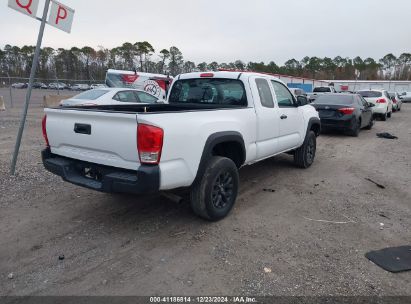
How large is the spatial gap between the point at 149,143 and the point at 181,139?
1.36ft

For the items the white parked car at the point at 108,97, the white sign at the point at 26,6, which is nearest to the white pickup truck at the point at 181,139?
the white sign at the point at 26,6

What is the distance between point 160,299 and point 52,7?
5166 millimetres

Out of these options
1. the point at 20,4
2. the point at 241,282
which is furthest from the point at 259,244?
the point at 20,4

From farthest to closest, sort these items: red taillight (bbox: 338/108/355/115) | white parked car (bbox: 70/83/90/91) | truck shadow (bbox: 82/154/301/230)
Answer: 1. white parked car (bbox: 70/83/90/91)
2. red taillight (bbox: 338/108/355/115)
3. truck shadow (bbox: 82/154/301/230)

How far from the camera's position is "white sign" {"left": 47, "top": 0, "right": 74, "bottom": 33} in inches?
226

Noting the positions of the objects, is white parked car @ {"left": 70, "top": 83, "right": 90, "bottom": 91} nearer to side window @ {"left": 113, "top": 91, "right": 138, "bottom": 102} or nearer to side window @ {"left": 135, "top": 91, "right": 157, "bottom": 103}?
side window @ {"left": 135, "top": 91, "right": 157, "bottom": 103}

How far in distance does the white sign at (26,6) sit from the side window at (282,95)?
407 cm

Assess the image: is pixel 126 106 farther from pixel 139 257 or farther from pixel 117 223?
pixel 139 257

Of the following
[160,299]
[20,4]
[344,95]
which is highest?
[344,95]

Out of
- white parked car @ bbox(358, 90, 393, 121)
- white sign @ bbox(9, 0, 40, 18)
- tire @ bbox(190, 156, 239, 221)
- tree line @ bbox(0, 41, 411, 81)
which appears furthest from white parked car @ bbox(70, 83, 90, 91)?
tire @ bbox(190, 156, 239, 221)

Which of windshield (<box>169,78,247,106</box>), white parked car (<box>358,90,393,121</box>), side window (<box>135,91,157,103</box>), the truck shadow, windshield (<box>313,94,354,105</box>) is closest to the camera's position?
the truck shadow

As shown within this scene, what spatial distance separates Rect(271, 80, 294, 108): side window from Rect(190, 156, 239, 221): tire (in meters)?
1.98

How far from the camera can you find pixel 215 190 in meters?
4.32

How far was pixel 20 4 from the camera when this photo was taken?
5266 mm
